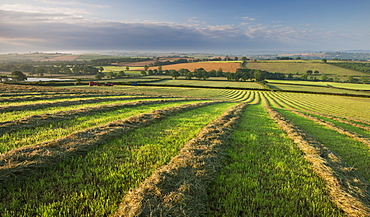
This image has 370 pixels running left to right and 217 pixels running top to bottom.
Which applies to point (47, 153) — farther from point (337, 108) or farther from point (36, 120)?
point (337, 108)

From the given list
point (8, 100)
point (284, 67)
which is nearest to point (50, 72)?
point (8, 100)

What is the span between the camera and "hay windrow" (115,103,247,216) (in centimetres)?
368

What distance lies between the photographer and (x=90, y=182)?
4.67 m

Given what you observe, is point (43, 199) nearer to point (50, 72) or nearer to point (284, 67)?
point (50, 72)

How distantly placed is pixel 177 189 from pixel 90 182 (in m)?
2.36

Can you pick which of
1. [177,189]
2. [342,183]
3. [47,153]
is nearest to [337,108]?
[342,183]

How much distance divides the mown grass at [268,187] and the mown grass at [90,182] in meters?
2.24

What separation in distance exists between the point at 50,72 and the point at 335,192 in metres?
171

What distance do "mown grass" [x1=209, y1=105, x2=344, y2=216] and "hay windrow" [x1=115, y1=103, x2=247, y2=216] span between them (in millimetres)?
372

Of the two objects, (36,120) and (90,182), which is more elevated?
(36,120)

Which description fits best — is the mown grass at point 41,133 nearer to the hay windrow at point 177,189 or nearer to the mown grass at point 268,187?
the hay windrow at point 177,189

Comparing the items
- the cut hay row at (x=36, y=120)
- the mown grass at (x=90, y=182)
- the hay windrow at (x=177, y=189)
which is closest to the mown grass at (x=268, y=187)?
the hay windrow at (x=177, y=189)

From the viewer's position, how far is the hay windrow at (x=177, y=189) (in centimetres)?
368

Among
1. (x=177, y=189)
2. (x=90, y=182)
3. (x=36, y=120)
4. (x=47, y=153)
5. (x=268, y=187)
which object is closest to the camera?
(x=177, y=189)
